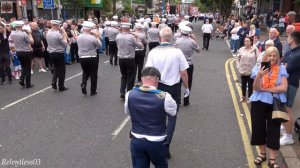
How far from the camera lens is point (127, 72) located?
930 cm

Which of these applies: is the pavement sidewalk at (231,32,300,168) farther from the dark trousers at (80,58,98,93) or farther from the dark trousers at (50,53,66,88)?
the dark trousers at (50,53,66,88)

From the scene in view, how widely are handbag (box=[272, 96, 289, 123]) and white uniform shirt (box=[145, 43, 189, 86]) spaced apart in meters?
1.52

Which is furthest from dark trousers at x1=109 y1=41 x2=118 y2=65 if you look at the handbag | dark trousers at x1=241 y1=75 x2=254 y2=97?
the handbag

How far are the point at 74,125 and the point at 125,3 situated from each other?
190ft

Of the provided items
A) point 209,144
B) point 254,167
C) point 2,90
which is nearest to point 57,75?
point 2,90

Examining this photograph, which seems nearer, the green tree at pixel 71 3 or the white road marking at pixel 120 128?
the white road marking at pixel 120 128

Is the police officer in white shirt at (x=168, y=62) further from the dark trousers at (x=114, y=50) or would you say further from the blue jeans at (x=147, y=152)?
the dark trousers at (x=114, y=50)

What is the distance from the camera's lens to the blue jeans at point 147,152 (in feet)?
12.5

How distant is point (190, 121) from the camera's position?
24.4 ft

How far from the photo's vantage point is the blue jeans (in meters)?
3.81

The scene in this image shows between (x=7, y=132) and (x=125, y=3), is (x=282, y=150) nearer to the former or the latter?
(x=7, y=132)

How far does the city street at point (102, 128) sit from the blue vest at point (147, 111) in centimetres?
169

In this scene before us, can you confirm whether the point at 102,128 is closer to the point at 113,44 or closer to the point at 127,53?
the point at 127,53

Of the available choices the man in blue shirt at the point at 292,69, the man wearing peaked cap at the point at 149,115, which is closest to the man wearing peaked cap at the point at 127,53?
the man in blue shirt at the point at 292,69
